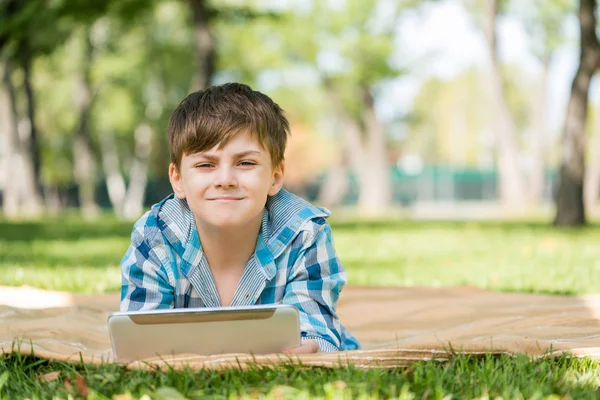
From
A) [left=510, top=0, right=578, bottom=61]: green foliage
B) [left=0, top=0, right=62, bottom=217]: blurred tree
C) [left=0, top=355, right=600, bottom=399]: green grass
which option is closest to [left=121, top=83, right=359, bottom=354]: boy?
[left=0, top=355, right=600, bottom=399]: green grass

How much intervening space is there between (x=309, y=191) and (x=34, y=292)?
39.7 m

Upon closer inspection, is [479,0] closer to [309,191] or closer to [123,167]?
[309,191]

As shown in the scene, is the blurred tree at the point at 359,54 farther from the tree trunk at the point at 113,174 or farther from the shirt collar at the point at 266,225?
the shirt collar at the point at 266,225

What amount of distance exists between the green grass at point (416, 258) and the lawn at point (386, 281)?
0.01m

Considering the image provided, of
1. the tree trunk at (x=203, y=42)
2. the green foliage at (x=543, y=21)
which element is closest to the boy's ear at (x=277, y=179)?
the tree trunk at (x=203, y=42)

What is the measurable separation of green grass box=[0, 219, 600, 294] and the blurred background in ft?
8.20

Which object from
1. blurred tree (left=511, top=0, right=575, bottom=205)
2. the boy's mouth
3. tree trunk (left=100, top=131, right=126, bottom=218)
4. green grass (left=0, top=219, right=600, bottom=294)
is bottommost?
green grass (left=0, top=219, right=600, bottom=294)

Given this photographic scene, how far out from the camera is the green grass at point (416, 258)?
211 inches

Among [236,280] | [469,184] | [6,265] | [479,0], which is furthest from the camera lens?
[469,184]

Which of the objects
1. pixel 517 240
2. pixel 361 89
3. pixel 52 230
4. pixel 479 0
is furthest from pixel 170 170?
pixel 361 89

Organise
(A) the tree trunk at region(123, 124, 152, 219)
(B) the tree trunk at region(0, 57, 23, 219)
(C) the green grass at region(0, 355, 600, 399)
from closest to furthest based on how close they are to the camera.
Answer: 1. (C) the green grass at region(0, 355, 600, 399)
2. (B) the tree trunk at region(0, 57, 23, 219)
3. (A) the tree trunk at region(123, 124, 152, 219)

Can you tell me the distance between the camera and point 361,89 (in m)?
28.0

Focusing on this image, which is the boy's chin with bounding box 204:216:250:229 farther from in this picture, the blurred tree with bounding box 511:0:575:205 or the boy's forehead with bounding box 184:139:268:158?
the blurred tree with bounding box 511:0:575:205

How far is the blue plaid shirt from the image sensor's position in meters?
2.68
